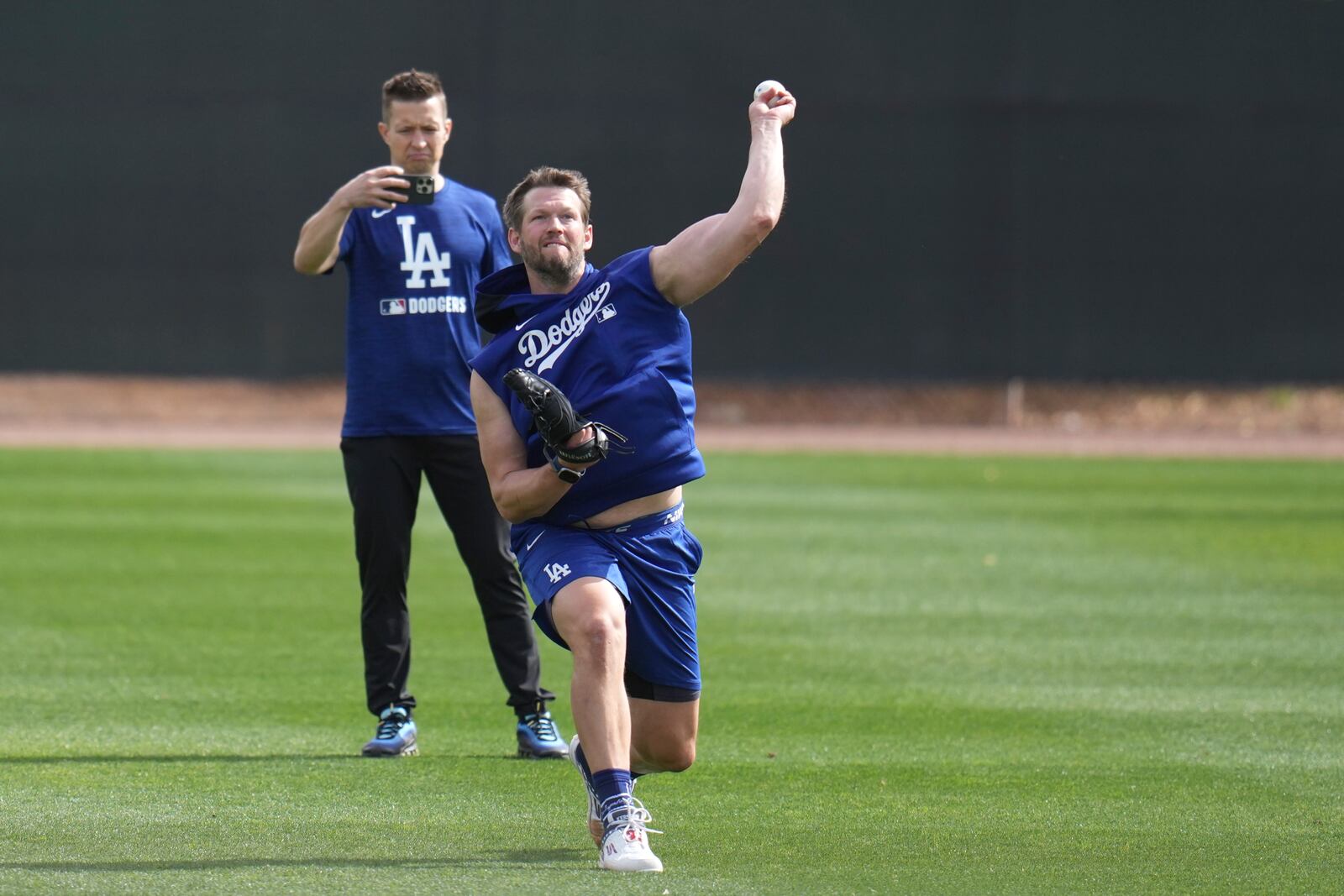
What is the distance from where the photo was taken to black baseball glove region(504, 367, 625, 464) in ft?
14.8

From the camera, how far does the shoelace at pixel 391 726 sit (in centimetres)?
614

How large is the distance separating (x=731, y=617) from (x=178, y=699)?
3.20 meters

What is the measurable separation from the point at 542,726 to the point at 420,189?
6.31 ft

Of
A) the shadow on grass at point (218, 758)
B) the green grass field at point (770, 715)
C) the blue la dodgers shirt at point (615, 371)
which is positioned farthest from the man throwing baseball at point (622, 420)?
the shadow on grass at point (218, 758)

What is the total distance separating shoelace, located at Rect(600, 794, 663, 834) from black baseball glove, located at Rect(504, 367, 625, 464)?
2.82 ft

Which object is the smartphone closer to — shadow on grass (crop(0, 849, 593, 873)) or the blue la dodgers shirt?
the blue la dodgers shirt

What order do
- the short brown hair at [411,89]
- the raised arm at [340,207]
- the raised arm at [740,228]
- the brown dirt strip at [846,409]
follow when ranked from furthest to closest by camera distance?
the brown dirt strip at [846,409] → the short brown hair at [411,89] → the raised arm at [340,207] → the raised arm at [740,228]

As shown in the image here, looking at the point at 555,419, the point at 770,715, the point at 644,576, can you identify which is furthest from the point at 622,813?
the point at 770,715

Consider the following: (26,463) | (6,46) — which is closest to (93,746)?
(26,463)

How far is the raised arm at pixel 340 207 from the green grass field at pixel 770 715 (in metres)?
1.71

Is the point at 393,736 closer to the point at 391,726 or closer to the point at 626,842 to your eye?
the point at 391,726

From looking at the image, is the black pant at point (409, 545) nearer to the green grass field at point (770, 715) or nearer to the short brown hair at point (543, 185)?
the green grass field at point (770, 715)

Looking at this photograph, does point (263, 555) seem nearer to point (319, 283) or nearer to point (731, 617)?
point (731, 617)

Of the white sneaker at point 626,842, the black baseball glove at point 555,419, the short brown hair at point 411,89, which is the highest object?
the short brown hair at point 411,89
